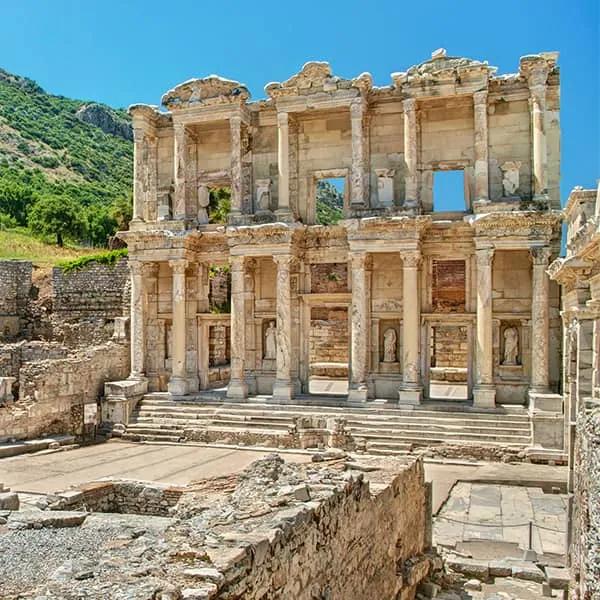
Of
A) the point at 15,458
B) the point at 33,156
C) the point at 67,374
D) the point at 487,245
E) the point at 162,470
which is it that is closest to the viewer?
the point at 162,470

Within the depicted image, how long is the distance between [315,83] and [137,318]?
376 inches

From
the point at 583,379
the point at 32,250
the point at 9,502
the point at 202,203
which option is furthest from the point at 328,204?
the point at 9,502

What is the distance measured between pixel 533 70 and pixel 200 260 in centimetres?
1178

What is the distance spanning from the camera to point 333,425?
694 inches

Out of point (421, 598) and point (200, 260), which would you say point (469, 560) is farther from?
point (200, 260)

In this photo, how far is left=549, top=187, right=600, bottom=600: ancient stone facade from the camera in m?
6.36

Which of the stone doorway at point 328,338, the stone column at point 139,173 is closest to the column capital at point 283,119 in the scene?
the stone column at point 139,173

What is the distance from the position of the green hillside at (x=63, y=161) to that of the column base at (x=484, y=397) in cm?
2824

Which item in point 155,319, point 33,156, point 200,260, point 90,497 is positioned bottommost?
point 90,497

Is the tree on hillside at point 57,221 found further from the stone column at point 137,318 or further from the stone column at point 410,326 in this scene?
the stone column at point 410,326

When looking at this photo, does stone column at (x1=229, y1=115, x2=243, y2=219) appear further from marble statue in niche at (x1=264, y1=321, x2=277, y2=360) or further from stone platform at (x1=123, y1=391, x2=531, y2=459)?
stone platform at (x1=123, y1=391, x2=531, y2=459)

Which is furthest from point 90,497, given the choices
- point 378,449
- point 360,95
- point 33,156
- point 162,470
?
point 33,156

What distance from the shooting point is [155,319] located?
22.9m

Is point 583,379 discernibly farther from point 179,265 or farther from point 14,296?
point 14,296
